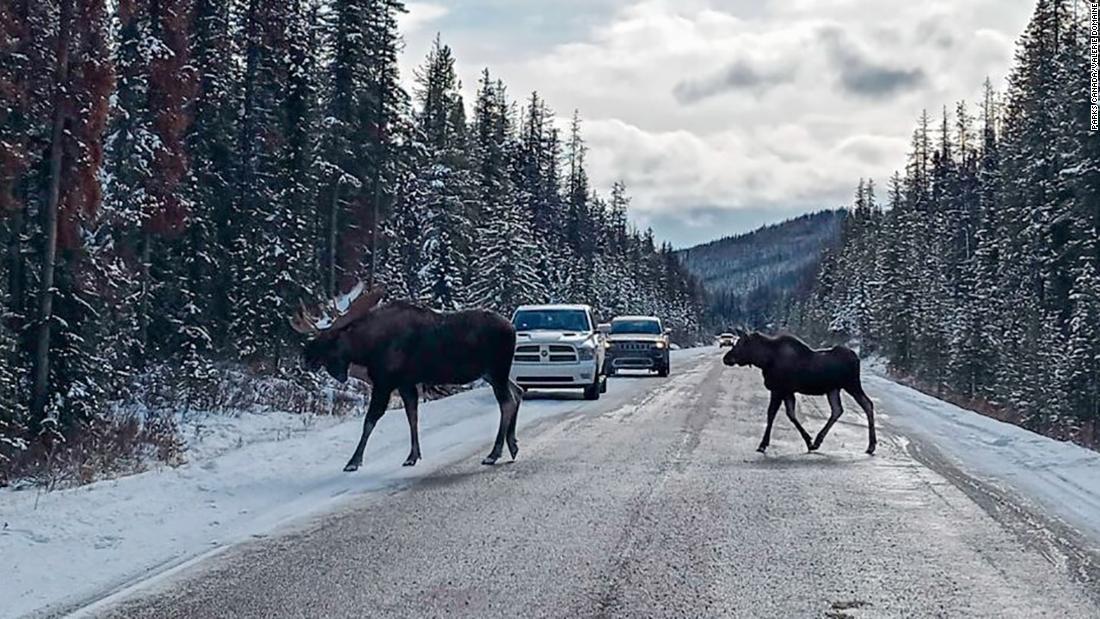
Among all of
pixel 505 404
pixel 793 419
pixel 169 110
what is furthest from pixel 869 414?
pixel 169 110

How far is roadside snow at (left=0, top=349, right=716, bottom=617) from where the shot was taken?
8.24 meters

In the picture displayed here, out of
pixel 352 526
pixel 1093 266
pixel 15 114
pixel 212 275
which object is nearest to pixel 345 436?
pixel 352 526

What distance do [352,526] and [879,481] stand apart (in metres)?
6.08

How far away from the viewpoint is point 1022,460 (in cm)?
1531

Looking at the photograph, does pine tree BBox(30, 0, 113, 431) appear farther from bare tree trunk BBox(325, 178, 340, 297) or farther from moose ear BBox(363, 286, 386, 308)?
bare tree trunk BBox(325, 178, 340, 297)

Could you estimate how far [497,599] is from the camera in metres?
7.55

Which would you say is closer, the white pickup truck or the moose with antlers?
the moose with antlers

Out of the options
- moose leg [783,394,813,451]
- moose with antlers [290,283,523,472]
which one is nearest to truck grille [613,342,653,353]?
moose leg [783,394,813,451]

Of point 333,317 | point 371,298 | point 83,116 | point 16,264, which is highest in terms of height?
point 83,116

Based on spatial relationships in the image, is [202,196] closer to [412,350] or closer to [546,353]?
[546,353]

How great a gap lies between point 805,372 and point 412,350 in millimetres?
5503

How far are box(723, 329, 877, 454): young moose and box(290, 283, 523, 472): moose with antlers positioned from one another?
3.88 meters

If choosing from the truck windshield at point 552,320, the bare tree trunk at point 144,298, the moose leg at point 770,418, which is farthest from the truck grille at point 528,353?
the moose leg at point 770,418

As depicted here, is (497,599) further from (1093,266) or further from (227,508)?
(1093,266)
